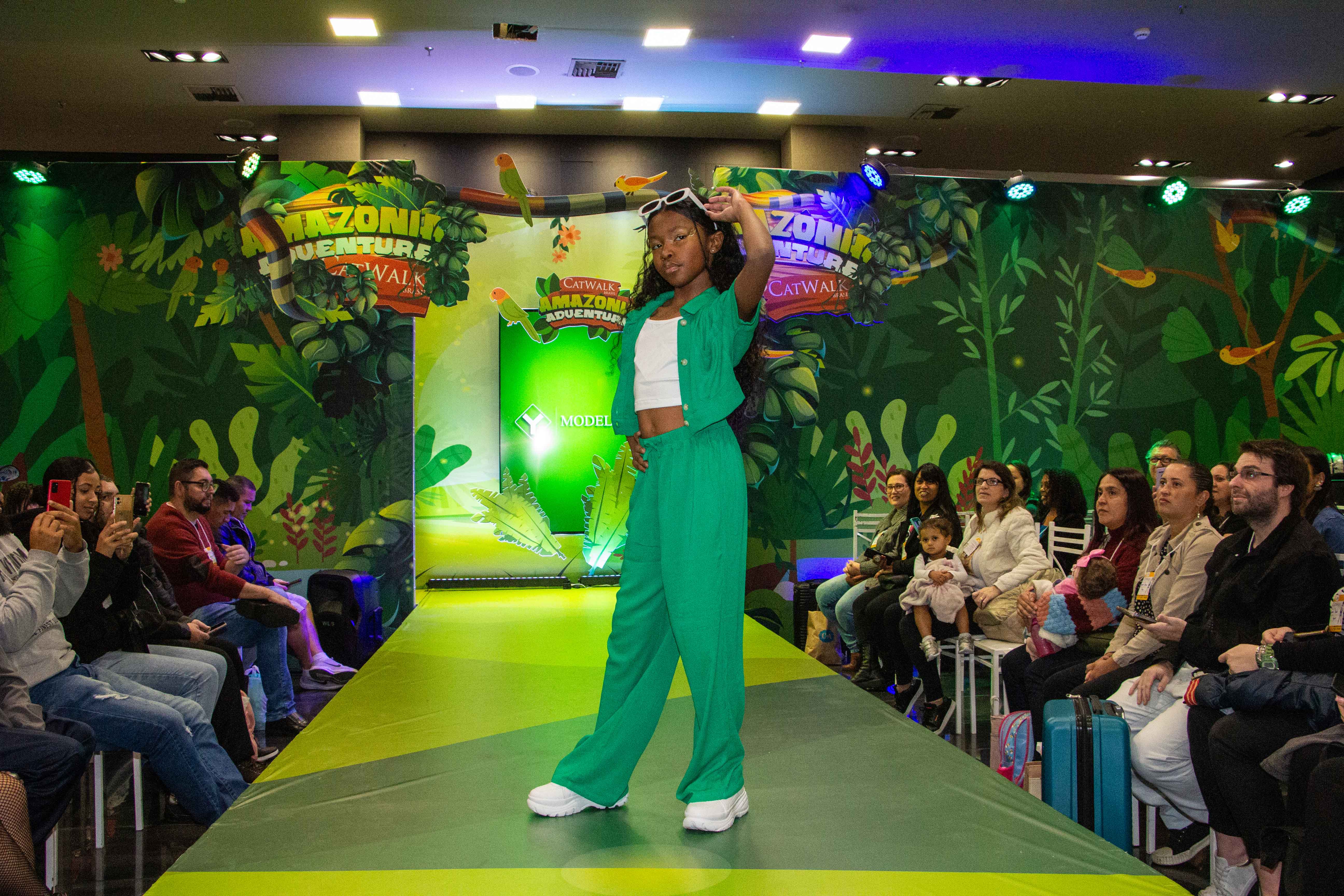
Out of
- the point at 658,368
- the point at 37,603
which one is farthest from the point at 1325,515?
the point at 37,603

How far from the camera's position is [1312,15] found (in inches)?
216

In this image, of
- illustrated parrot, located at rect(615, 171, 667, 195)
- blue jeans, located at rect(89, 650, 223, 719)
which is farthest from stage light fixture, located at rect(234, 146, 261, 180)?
blue jeans, located at rect(89, 650, 223, 719)

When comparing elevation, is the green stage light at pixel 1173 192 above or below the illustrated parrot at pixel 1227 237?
above

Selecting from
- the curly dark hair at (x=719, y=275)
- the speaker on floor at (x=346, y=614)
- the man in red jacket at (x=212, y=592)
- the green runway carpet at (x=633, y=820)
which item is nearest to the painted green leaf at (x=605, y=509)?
the speaker on floor at (x=346, y=614)

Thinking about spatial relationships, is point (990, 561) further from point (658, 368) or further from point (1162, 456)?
point (658, 368)

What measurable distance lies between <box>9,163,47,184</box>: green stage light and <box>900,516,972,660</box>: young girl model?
562 centimetres

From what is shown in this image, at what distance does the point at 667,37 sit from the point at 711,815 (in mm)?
4988

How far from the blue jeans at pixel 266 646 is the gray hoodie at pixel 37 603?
4.29ft

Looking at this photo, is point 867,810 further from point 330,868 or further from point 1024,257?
point 1024,257

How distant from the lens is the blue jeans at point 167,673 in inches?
126

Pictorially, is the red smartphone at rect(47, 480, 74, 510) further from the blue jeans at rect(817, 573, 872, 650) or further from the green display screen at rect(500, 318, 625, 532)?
the green display screen at rect(500, 318, 625, 532)

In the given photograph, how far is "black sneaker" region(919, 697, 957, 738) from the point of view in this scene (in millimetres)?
4234

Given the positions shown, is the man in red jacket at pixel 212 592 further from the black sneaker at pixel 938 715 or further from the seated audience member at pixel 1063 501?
the seated audience member at pixel 1063 501

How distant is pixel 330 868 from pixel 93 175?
18.6 ft
